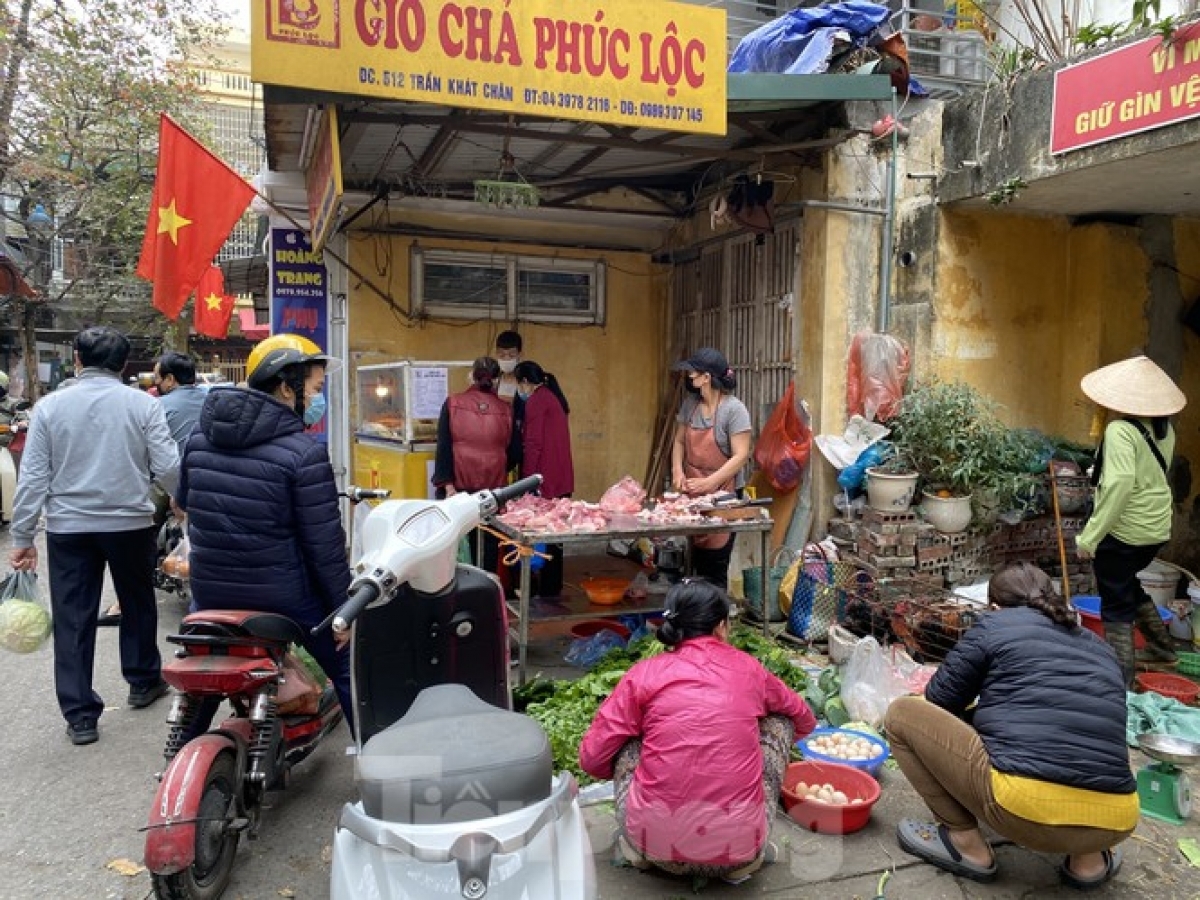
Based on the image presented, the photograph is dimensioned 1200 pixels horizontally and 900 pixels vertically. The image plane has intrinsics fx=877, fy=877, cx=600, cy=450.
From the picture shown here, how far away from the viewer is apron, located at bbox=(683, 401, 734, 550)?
20.6 ft

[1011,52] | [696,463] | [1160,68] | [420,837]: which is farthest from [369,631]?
[1011,52]

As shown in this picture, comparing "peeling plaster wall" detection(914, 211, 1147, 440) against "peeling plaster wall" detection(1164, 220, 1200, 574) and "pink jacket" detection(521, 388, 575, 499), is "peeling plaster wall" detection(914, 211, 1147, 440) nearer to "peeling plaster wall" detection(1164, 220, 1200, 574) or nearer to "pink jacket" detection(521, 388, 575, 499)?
"peeling plaster wall" detection(1164, 220, 1200, 574)

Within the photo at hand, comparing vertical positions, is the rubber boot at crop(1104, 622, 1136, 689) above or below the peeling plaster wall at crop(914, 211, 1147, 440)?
below

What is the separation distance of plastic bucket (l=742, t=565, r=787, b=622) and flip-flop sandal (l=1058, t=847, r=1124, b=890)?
10.5 feet

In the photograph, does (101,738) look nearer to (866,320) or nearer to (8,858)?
(8,858)

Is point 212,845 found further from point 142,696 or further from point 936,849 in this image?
point 936,849

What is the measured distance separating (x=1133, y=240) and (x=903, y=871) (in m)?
5.66

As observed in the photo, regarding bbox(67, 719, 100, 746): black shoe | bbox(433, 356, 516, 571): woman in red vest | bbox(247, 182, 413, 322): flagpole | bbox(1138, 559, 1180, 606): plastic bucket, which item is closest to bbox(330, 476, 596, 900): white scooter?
bbox(67, 719, 100, 746): black shoe

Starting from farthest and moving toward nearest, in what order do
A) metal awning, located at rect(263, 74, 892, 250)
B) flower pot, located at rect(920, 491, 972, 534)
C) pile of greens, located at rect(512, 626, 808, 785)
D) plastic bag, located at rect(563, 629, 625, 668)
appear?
flower pot, located at rect(920, 491, 972, 534), metal awning, located at rect(263, 74, 892, 250), plastic bag, located at rect(563, 629, 625, 668), pile of greens, located at rect(512, 626, 808, 785)

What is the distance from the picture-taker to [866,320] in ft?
22.2

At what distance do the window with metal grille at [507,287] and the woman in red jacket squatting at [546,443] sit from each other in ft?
6.95

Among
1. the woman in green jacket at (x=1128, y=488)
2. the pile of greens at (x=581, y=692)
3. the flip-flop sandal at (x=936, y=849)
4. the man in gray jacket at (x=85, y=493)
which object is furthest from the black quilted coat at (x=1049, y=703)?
the man in gray jacket at (x=85, y=493)

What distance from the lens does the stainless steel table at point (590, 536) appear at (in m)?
5.03

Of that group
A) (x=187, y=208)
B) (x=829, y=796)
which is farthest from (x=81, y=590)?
(x=829, y=796)
